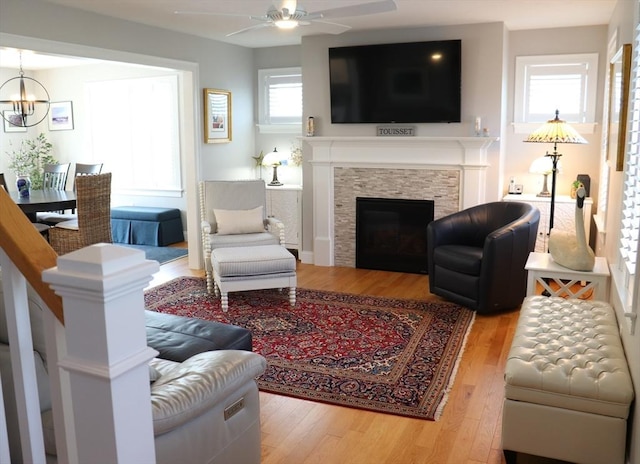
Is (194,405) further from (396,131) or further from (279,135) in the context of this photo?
(279,135)

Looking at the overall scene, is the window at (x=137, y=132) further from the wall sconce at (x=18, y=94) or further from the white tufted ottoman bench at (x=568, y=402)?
the white tufted ottoman bench at (x=568, y=402)

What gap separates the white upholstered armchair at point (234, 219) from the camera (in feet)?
17.7

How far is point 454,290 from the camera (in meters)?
4.85

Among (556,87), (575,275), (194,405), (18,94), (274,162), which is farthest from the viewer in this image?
(18,94)

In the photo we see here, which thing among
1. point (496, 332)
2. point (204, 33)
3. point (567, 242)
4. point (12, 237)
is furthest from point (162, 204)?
point (12, 237)

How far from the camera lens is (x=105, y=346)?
3.06 feet

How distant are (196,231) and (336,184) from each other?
5.28ft

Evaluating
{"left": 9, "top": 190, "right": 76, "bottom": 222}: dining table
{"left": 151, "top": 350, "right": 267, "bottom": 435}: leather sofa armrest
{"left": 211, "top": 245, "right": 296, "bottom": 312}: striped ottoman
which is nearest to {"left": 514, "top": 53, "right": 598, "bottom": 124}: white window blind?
{"left": 211, "top": 245, "right": 296, "bottom": 312}: striped ottoman

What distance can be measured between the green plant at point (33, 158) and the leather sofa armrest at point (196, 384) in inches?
296

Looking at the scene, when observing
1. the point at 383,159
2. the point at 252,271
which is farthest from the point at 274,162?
the point at 252,271

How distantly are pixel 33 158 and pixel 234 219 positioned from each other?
5.04 metres

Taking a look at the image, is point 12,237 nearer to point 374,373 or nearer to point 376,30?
point 374,373

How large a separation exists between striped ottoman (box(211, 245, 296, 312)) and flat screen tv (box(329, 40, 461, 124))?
197cm

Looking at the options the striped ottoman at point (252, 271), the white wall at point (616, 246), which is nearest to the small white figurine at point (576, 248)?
the white wall at point (616, 246)
